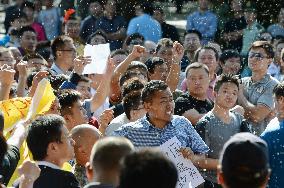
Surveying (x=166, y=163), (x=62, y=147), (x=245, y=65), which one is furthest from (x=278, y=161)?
(x=245, y=65)

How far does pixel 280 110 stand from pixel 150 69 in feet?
10.8

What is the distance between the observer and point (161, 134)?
7012 mm

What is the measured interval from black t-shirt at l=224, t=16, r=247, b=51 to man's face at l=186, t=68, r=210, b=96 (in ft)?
21.5

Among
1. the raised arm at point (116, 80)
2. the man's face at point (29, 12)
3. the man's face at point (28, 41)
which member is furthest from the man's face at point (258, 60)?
the man's face at point (29, 12)

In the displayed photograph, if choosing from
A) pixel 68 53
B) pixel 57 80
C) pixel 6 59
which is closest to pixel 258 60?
pixel 57 80

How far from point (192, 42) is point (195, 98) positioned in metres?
4.63

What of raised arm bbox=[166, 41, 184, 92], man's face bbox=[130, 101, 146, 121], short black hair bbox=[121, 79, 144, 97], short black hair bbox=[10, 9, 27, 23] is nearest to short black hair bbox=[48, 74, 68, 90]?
short black hair bbox=[121, 79, 144, 97]

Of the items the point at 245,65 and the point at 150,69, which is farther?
the point at 245,65

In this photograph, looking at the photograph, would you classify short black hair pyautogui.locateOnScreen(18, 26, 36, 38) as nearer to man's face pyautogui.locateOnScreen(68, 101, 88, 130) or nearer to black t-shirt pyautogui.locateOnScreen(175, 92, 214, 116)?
black t-shirt pyautogui.locateOnScreen(175, 92, 214, 116)

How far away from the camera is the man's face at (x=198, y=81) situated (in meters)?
8.50

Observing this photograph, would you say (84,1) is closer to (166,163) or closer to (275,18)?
(275,18)

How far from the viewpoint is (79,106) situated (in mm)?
7562

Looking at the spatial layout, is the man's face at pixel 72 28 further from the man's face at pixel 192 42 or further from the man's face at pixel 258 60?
the man's face at pixel 258 60

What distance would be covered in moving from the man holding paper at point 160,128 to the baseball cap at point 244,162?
112 inches
